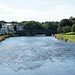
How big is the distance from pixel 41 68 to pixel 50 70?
7.17 feet

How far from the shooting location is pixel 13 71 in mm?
31031

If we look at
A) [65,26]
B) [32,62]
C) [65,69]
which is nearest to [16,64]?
[32,62]

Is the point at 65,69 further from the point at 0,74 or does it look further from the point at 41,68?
the point at 0,74

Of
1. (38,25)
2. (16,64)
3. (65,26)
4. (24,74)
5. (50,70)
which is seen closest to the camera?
(24,74)

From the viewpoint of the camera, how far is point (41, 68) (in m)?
32.8

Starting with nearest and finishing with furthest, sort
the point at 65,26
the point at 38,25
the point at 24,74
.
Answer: the point at 24,74
the point at 65,26
the point at 38,25

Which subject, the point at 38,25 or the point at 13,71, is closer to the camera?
the point at 13,71

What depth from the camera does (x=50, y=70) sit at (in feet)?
103

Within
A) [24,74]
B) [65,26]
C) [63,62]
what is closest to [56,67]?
[63,62]

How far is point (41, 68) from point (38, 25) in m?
153

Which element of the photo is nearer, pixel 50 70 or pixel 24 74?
pixel 24 74

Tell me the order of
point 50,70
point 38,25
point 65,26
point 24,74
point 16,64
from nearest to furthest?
point 24,74 < point 50,70 < point 16,64 < point 65,26 < point 38,25

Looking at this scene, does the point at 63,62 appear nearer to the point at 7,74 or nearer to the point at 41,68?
the point at 41,68

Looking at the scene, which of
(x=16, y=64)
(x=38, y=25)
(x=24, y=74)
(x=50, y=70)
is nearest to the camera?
(x=24, y=74)
